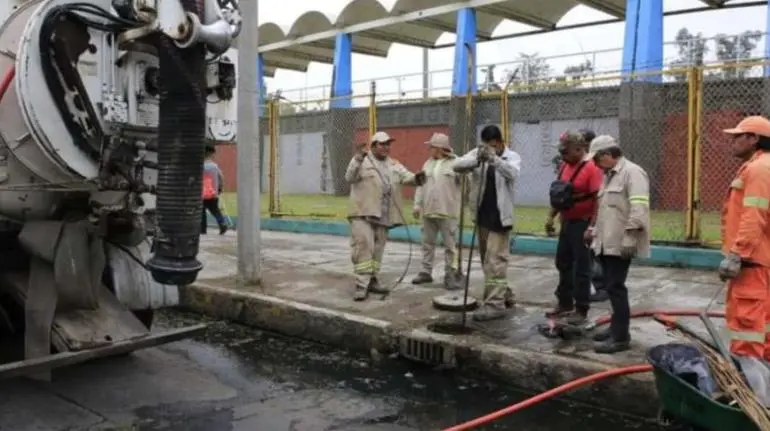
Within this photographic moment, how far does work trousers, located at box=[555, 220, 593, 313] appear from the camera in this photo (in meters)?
5.85

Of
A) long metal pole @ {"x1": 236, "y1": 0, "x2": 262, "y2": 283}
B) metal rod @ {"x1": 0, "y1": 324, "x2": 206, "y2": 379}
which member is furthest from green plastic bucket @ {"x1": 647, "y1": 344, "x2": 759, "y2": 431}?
long metal pole @ {"x1": 236, "y1": 0, "x2": 262, "y2": 283}

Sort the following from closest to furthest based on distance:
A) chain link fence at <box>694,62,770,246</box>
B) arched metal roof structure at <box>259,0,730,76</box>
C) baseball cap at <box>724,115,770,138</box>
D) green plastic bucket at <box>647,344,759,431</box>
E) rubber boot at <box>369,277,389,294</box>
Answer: green plastic bucket at <box>647,344,759,431</box> → baseball cap at <box>724,115,770,138</box> → rubber boot at <box>369,277,389,294</box> → chain link fence at <box>694,62,770,246</box> → arched metal roof structure at <box>259,0,730,76</box>

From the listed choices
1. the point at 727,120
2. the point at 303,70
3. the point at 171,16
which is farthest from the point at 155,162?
the point at 303,70

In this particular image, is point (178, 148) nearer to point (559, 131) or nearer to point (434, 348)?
point (434, 348)

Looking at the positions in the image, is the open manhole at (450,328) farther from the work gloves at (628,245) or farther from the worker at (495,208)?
the work gloves at (628,245)

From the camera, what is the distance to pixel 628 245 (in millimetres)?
4980

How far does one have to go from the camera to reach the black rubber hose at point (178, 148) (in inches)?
135

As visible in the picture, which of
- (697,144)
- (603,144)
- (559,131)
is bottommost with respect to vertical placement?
(603,144)

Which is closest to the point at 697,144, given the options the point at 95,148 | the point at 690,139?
the point at 690,139

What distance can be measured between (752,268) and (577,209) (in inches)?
69.7

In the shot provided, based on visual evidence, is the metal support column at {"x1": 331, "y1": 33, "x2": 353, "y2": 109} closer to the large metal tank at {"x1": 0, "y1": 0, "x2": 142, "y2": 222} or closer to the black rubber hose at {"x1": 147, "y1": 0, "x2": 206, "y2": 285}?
the large metal tank at {"x1": 0, "y1": 0, "x2": 142, "y2": 222}

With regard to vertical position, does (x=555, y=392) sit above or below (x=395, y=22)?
below

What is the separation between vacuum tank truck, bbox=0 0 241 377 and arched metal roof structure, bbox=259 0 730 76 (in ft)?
46.5

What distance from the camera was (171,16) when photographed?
3393 millimetres
